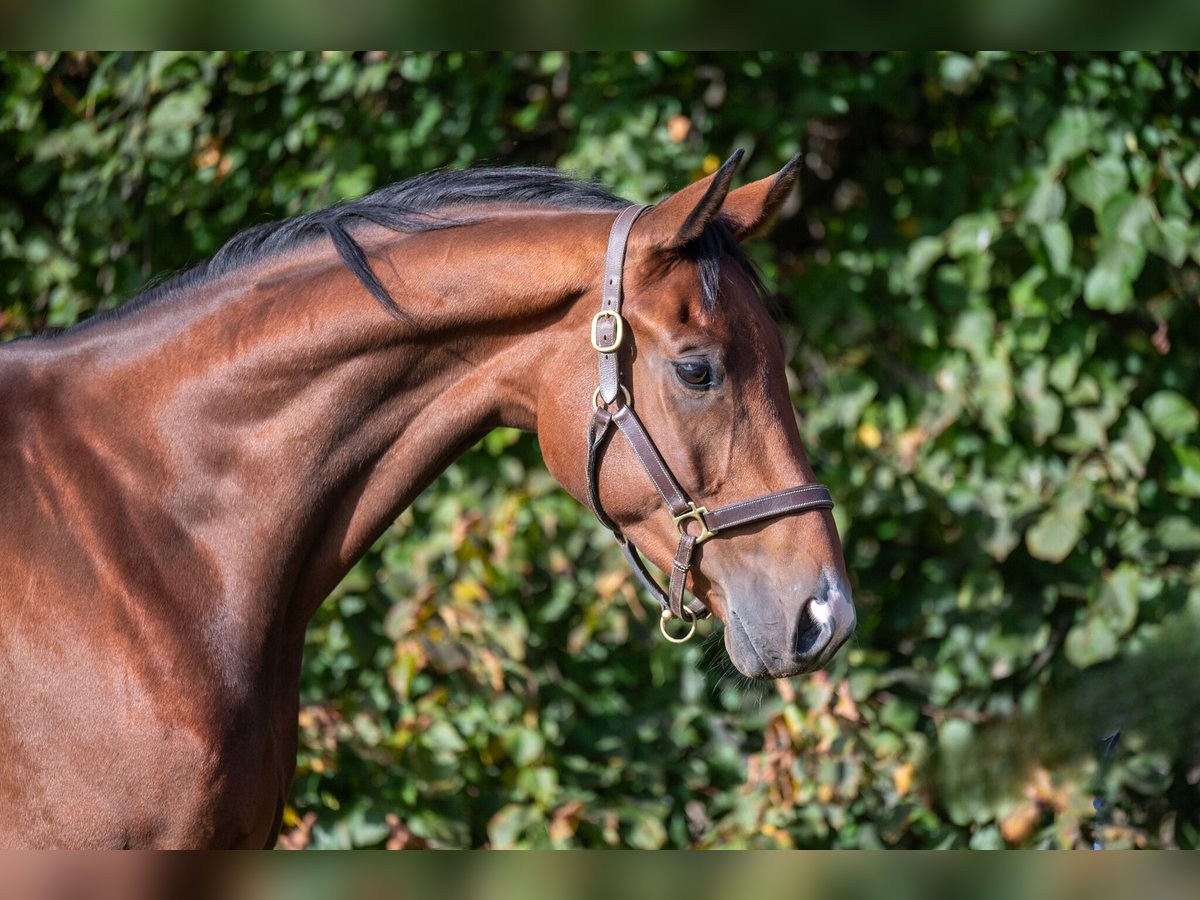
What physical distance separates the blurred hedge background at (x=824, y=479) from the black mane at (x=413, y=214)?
1208 millimetres

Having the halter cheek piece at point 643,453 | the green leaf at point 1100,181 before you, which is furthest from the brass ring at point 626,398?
the green leaf at point 1100,181

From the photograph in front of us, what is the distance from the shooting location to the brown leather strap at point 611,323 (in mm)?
1711

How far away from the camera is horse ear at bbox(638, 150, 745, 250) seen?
5.38ft

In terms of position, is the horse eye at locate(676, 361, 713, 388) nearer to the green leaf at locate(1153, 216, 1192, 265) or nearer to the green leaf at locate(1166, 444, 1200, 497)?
the green leaf at locate(1153, 216, 1192, 265)

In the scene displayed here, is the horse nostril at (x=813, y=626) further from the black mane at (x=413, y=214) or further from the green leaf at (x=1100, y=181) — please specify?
the green leaf at (x=1100, y=181)

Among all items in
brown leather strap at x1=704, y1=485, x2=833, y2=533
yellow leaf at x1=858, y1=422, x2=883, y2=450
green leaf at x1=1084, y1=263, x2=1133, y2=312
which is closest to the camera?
brown leather strap at x1=704, y1=485, x2=833, y2=533

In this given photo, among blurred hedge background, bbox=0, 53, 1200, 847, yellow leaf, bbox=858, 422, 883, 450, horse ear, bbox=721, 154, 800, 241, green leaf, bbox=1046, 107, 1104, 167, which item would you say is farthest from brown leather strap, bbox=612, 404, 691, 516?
green leaf, bbox=1046, 107, 1104, 167

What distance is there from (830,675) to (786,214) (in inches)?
57.1

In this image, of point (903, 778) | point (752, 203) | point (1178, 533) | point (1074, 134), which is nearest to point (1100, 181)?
point (1074, 134)

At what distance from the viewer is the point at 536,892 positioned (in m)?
0.64

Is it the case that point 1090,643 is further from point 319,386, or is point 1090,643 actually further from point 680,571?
point 319,386

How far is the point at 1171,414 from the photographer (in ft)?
10.2

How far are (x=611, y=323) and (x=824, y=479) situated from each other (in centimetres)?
169

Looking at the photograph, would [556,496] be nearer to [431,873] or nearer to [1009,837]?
[1009,837]
